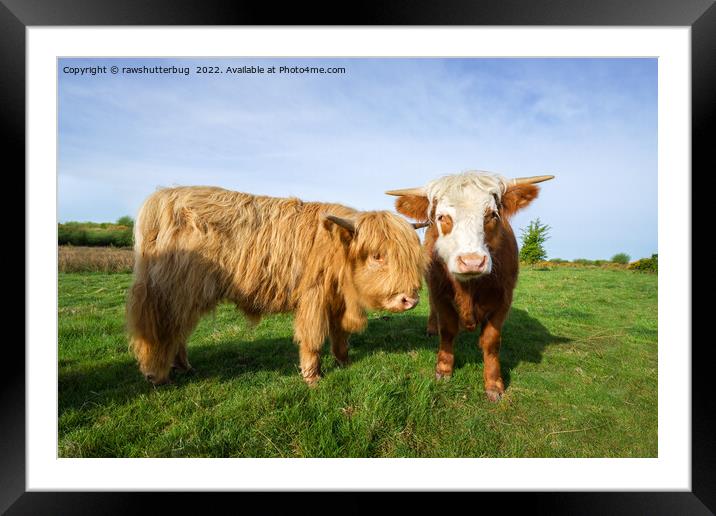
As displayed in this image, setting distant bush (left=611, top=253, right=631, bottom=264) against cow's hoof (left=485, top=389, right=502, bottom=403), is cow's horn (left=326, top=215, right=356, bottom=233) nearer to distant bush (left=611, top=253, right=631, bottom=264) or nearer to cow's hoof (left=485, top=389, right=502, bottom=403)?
cow's hoof (left=485, top=389, right=502, bottom=403)

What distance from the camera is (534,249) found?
306 cm

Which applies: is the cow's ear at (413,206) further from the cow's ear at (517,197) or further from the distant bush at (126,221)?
the distant bush at (126,221)

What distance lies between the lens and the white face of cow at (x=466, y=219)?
72.8 inches

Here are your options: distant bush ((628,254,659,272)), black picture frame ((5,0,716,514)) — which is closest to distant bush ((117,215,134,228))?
black picture frame ((5,0,716,514))

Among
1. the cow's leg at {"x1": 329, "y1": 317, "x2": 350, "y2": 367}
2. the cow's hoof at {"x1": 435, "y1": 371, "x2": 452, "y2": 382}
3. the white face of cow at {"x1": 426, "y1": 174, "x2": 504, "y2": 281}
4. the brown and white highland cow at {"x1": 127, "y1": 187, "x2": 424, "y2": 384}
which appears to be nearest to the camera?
the white face of cow at {"x1": 426, "y1": 174, "x2": 504, "y2": 281}

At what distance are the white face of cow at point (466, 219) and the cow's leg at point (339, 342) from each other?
1.34 metres

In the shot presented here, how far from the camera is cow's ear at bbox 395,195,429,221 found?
261 cm

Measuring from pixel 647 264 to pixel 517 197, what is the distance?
1071mm

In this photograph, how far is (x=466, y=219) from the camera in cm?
198

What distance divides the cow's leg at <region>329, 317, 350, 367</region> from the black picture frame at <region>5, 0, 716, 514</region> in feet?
4.52

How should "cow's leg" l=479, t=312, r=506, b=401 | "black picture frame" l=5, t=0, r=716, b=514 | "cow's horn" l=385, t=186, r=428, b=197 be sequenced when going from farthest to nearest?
"cow's horn" l=385, t=186, r=428, b=197, "cow's leg" l=479, t=312, r=506, b=401, "black picture frame" l=5, t=0, r=716, b=514
